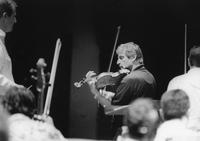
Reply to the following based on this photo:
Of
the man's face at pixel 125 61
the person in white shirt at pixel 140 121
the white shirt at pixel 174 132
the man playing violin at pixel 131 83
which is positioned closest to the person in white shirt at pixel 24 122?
the person in white shirt at pixel 140 121

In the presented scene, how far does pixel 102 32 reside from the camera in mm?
6395

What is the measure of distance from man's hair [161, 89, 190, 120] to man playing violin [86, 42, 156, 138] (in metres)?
1.03

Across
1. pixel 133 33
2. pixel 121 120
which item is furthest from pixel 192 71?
pixel 133 33

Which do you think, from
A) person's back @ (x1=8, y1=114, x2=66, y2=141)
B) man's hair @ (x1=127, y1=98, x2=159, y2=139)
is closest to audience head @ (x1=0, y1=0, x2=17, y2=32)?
person's back @ (x1=8, y1=114, x2=66, y2=141)

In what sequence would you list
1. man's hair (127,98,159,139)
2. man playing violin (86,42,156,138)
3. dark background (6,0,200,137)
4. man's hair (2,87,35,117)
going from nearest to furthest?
man's hair (127,98,159,139) < man's hair (2,87,35,117) < man playing violin (86,42,156,138) < dark background (6,0,200,137)

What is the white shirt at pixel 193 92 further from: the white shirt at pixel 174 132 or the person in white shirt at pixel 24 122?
the person in white shirt at pixel 24 122

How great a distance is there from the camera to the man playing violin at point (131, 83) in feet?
15.2

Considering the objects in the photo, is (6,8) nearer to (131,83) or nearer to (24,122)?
(131,83)

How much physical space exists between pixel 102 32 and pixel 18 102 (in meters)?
3.09

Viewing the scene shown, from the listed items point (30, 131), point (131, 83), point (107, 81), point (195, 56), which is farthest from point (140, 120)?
point (107, 81)

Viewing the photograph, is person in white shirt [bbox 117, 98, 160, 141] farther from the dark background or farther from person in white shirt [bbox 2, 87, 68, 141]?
the dark background

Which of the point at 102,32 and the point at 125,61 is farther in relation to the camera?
the point at 102,32

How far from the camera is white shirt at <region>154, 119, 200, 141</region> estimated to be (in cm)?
347

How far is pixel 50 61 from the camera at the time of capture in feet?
20.7
